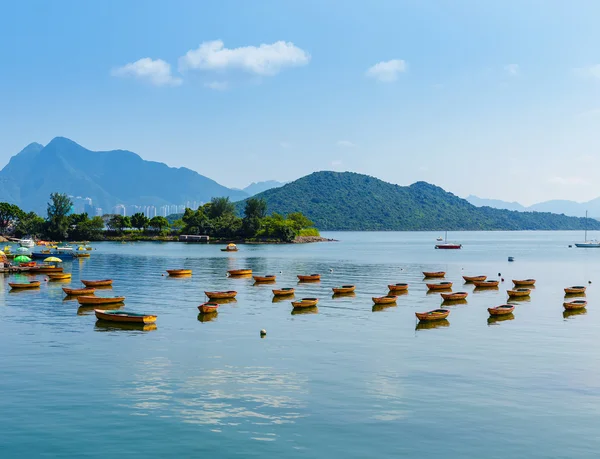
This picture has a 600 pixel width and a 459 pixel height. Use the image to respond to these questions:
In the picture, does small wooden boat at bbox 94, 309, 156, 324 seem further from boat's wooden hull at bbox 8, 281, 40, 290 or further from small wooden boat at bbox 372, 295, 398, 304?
boat's wooden hull at bbox 8, 281, 40, 290

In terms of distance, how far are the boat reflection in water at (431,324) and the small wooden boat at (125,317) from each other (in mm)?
24028

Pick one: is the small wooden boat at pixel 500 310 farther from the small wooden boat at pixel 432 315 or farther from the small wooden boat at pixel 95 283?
the small wooden boat at pixel 95 283

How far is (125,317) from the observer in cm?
5300

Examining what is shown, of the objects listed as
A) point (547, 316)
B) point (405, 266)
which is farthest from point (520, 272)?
point (547, 316)

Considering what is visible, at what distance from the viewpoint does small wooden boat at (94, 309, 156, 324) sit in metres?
52.3

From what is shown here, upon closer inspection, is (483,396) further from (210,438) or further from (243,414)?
(210,438)

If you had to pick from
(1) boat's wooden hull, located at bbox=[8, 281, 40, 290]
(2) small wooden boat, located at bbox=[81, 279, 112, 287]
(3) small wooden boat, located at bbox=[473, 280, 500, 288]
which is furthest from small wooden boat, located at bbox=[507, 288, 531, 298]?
(1) boat's wooden hull, located at bbox=[8, 281, 40, 290]

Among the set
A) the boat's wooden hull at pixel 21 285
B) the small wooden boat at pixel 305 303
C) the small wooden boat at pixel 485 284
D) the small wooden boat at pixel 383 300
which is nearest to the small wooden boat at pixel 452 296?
the small wooden boat at pixel 383 300

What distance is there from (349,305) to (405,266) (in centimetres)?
6641

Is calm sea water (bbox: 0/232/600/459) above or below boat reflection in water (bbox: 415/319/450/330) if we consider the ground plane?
below

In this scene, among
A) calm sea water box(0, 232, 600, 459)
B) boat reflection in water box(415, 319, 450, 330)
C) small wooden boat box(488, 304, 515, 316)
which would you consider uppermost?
small wooden boat box(488, 304, 515, 316)

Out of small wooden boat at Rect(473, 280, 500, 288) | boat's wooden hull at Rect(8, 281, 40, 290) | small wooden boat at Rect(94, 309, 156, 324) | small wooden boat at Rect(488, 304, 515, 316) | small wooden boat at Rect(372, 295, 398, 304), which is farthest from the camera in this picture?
small wooden boat at Rect(473, 280, 500, 288)

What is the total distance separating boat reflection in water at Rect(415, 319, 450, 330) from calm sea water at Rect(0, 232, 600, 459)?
924 mm

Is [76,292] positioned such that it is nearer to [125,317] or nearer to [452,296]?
[125,317]
